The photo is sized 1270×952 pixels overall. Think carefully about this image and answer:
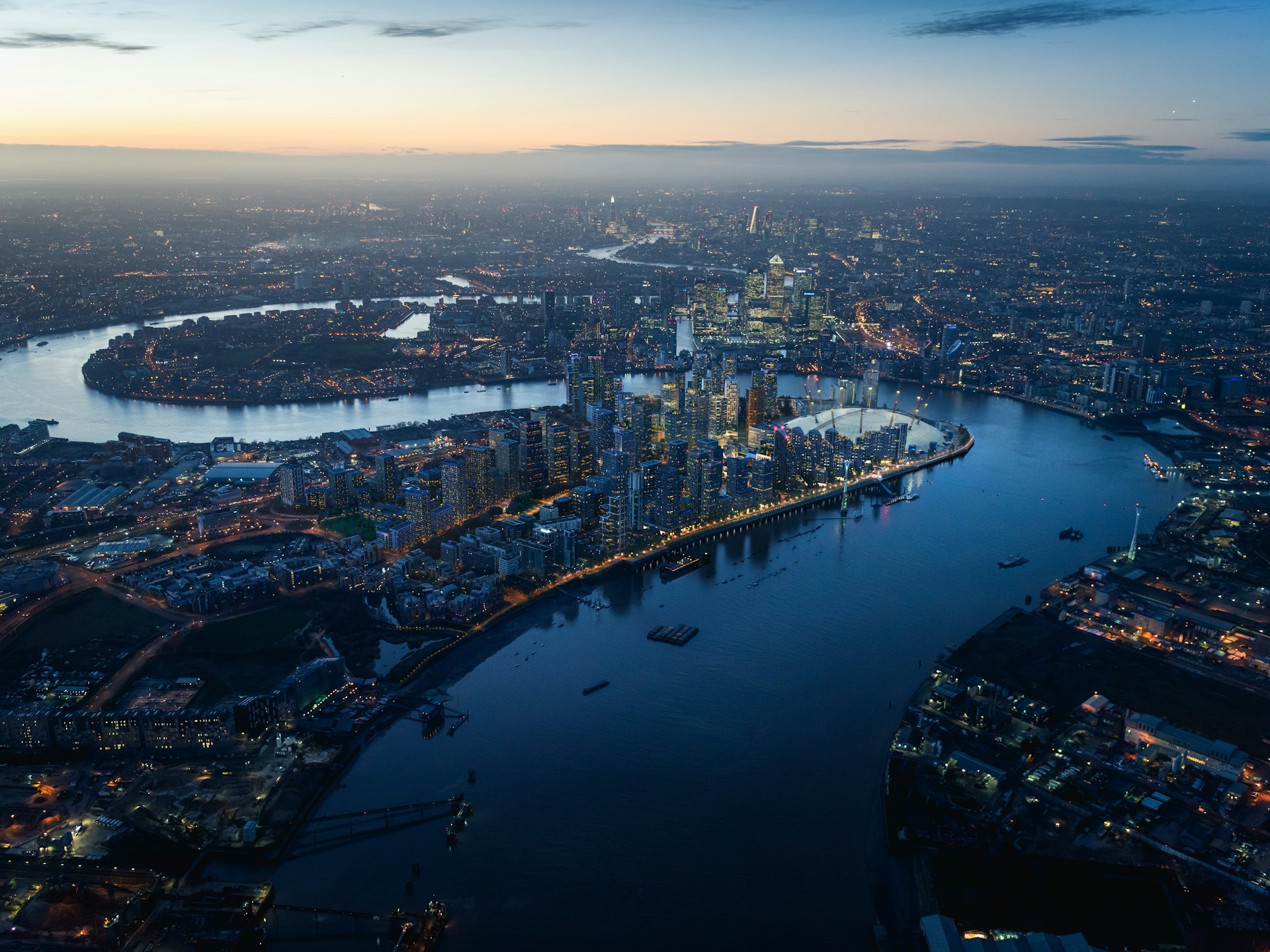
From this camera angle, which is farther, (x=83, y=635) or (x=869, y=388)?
(x=869, y=388)

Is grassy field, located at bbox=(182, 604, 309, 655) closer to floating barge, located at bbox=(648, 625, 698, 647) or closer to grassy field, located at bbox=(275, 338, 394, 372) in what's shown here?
floating barge, located at bbox=(648, 625, 698, 647)

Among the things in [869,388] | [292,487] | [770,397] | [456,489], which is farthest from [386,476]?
[869,388]

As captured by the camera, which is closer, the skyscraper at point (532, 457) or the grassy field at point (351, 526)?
the grassy field at point (351, 526)

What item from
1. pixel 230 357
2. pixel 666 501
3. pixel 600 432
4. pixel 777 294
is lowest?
pixel 230 357

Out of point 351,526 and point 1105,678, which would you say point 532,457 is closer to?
point 351,526

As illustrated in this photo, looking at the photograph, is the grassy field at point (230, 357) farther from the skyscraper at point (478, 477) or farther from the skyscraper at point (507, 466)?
the skyscraper at point (478, 477)

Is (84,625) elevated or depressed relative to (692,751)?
elevated

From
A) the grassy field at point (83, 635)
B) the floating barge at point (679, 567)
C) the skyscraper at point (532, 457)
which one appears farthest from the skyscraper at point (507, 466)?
the grassy field at point (83, 635)

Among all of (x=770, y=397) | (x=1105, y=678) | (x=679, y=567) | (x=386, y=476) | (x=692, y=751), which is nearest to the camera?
(x=692, y=751)
